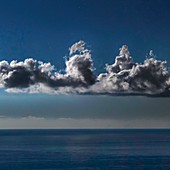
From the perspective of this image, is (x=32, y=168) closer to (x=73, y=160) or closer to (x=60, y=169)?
(x=60, y=169)

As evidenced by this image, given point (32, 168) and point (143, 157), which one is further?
point (143, 157)

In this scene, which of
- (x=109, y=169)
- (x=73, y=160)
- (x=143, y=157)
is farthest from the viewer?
(x=143, y=157)

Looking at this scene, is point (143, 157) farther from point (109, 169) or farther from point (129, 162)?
point (109, 169)

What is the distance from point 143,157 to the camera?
8212cm

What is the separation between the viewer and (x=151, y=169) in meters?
65.9

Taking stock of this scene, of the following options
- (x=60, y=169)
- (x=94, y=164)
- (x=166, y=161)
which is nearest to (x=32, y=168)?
(x=60, y=169)

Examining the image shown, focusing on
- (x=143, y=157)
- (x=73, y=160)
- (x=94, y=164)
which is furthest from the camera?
(x=143, y=157)

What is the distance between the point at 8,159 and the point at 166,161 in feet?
97.5

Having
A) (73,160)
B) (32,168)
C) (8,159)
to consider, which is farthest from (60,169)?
(8,159)

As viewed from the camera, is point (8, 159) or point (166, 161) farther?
point (8, 159)

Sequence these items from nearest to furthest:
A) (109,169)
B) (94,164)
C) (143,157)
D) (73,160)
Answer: (109,169) < (94,164) < (73,160) < (143,157)

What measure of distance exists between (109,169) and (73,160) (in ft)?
46.2

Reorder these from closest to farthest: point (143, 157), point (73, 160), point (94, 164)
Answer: point (94, 164) → point (73, 160) → point (143, 157)

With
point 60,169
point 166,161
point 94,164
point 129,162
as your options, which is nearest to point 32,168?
point 60,169
